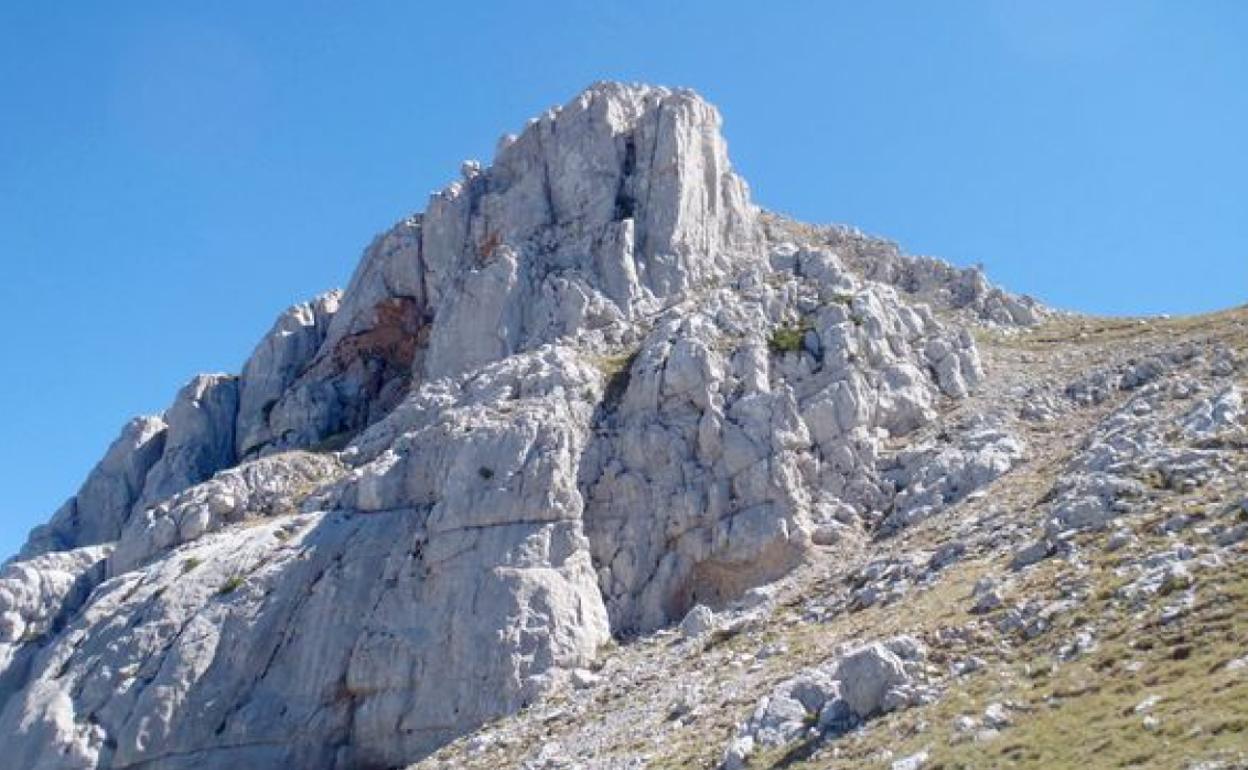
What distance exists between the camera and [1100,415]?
57.5 m

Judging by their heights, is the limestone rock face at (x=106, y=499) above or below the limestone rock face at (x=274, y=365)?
below

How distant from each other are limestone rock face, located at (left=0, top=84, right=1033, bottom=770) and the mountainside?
0.57 ft

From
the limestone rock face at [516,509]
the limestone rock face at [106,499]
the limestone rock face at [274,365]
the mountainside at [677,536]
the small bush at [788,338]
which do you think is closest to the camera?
the mountainside at [677,536]

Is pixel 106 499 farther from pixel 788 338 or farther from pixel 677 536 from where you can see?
pixel 788 338

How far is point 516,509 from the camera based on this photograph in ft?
180

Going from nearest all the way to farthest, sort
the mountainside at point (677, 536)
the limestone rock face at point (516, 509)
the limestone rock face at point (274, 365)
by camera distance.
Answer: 1. the mountainside at point (677, 536)
2. the limestone rock face at point (516, 509)
3. the limestone rock face at point (274, 365)

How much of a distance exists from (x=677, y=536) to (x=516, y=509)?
7086 mm

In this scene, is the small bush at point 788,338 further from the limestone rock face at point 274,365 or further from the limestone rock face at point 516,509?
the limestone rock face at point 274,365

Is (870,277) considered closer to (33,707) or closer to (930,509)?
(930,509)

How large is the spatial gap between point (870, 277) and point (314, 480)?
122 ft

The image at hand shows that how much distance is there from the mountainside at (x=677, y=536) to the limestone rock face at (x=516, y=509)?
0.17 meters

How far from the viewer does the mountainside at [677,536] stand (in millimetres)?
32062

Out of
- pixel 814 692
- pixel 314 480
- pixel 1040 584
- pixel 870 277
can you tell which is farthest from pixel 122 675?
pixel 870 277

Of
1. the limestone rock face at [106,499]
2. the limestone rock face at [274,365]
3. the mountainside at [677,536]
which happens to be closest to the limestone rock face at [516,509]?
the mountainside at [677,536]
